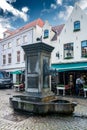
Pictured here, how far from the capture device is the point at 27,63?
869 centimetres

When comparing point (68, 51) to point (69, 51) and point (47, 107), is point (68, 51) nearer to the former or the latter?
point (69, 51)

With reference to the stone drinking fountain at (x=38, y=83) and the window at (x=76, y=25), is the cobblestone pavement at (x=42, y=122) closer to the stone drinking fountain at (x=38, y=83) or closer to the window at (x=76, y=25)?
the stone drinking fountain at (x=38, y=83)

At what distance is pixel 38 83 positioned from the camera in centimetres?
814

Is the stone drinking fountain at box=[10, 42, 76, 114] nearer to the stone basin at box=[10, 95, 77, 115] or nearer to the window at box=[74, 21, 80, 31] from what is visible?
the stone basin at box=[10, 95, 77, 115]

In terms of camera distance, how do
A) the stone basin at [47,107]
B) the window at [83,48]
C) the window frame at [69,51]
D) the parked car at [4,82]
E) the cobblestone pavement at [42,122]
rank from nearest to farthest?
the cobblestone pavement at [42,122]
the stone basin at [47,107]
the window at [83,48]
the window frame at [69,51]
the parked car at [4,82]

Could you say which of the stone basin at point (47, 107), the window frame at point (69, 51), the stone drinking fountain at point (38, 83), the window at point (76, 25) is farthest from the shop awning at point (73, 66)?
the stone basin at point (47, 107)

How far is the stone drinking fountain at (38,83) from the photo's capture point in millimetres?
7340

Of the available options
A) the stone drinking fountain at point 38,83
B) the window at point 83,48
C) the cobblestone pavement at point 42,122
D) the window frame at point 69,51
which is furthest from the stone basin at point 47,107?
the window frame at point 69,51

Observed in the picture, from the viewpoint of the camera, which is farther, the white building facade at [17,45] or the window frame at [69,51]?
the white building facade at [17,45]

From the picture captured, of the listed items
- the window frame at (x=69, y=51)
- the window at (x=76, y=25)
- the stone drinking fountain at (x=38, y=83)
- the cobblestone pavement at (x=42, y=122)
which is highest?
the window at (x=76, y=25)

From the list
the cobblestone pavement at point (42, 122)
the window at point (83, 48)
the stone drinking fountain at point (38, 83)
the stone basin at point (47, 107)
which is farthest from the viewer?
the window at point (83, 48)

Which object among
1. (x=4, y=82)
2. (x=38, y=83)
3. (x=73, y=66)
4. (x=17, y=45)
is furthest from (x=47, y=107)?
(x=17, y=45)

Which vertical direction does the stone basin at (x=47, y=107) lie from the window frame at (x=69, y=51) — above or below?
below

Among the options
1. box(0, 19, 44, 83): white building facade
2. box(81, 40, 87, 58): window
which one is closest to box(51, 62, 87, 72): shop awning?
box(81, 40, 87, 58): window
